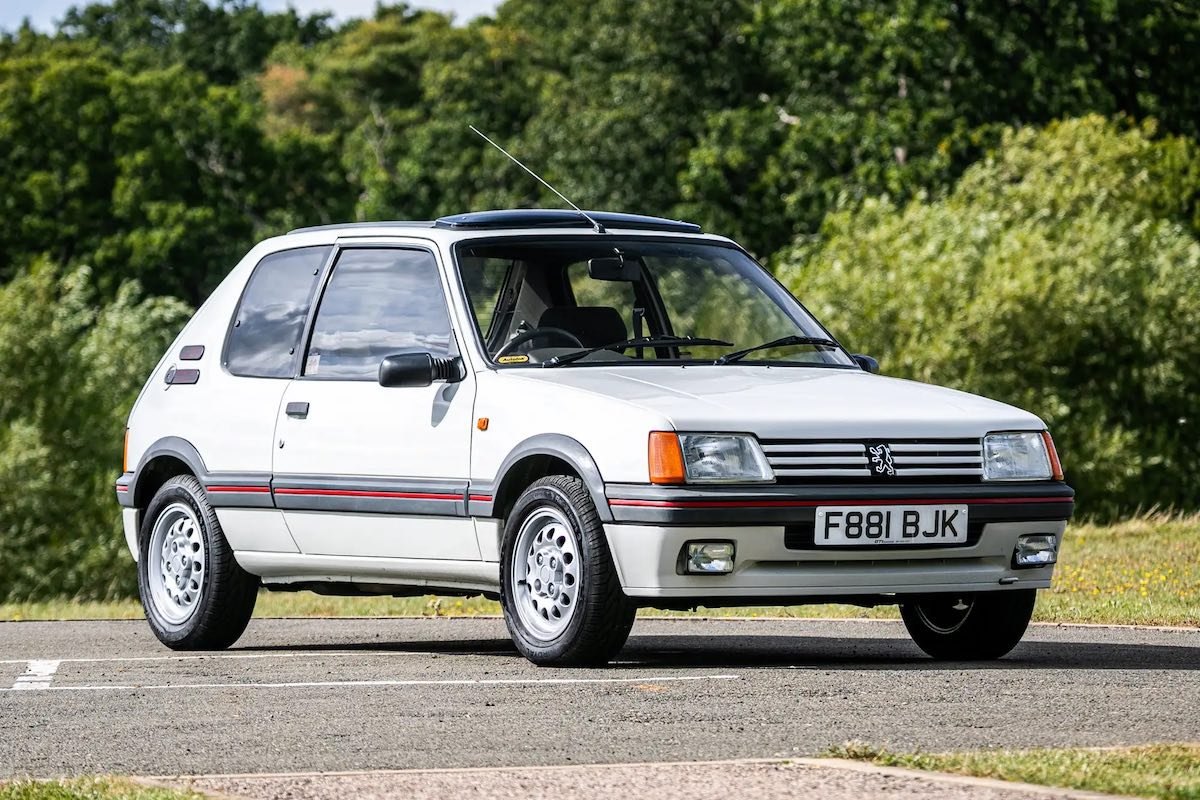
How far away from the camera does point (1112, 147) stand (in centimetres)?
4191

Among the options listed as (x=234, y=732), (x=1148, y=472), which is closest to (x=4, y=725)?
(x=234, y=732)

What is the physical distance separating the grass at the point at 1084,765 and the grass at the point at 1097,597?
538 cm

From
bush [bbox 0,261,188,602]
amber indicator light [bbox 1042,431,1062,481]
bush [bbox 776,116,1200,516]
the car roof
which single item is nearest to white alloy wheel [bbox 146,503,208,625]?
the car roof

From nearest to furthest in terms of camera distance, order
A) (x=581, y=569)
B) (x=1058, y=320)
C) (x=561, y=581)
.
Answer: (x=581, y=569)
(x=561, y=581)
(x=1058, y=320)

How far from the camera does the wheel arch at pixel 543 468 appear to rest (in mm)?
8805

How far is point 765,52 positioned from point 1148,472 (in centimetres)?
2176

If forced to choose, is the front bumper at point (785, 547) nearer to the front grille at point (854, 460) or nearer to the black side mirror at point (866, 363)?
the front grille at point (854, 460)

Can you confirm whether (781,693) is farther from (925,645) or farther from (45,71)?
(45,71)

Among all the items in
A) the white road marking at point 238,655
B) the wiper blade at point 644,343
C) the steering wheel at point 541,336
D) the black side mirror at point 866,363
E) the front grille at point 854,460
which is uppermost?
the steering wheel at point 541,336

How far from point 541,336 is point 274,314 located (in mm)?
1724

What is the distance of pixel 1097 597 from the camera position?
544 inches

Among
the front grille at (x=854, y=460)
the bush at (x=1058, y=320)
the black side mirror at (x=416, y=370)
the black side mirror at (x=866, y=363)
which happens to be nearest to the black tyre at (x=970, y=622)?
the front grille at (x=854, y=460)

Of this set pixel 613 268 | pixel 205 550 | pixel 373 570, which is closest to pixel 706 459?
pixel 613 268

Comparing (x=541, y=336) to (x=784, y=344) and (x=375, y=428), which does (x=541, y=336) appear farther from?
(x=784, y=344)
